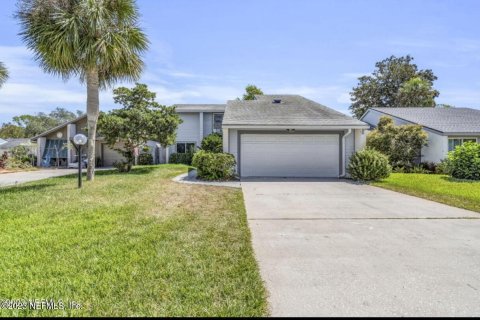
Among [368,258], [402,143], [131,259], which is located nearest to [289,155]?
[402,143]

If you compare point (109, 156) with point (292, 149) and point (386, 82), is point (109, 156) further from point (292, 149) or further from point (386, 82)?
point (386, 82)

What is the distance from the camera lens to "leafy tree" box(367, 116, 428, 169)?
58.0 feet

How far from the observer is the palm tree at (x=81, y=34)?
969cm

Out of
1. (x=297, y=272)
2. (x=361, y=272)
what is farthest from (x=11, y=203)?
(x=361, y=272)

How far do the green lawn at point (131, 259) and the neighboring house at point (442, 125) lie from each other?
1579 centimetres

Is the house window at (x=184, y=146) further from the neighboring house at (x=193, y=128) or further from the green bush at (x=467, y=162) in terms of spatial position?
the green bush at (x=467, y=162)

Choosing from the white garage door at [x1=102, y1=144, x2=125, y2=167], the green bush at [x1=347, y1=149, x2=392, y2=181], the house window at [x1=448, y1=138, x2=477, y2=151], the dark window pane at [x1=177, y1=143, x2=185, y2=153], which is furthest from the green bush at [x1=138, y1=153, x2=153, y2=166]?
the house window at [x1=448, y1=138, x2=477, y2=151]

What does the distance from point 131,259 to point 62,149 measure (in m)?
25.2

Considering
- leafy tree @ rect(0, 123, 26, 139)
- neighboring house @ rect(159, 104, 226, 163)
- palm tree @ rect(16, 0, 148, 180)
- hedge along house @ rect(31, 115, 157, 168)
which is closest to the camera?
palm tree @ rect(16, 0, 148, 180)

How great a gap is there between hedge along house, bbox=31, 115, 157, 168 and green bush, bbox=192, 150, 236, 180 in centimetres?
1441

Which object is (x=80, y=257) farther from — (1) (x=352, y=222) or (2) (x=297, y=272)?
(1) (x=352, y=222)

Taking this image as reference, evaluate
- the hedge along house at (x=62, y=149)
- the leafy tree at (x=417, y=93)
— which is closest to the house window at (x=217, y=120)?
the hedge along house at (x=62, y=149)

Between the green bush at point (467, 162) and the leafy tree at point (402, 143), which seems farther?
the leafy tree at point (402, 143)

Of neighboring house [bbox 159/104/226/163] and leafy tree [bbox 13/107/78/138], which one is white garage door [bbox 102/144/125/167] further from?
leafy tree [bbox 13/107/78/138]
